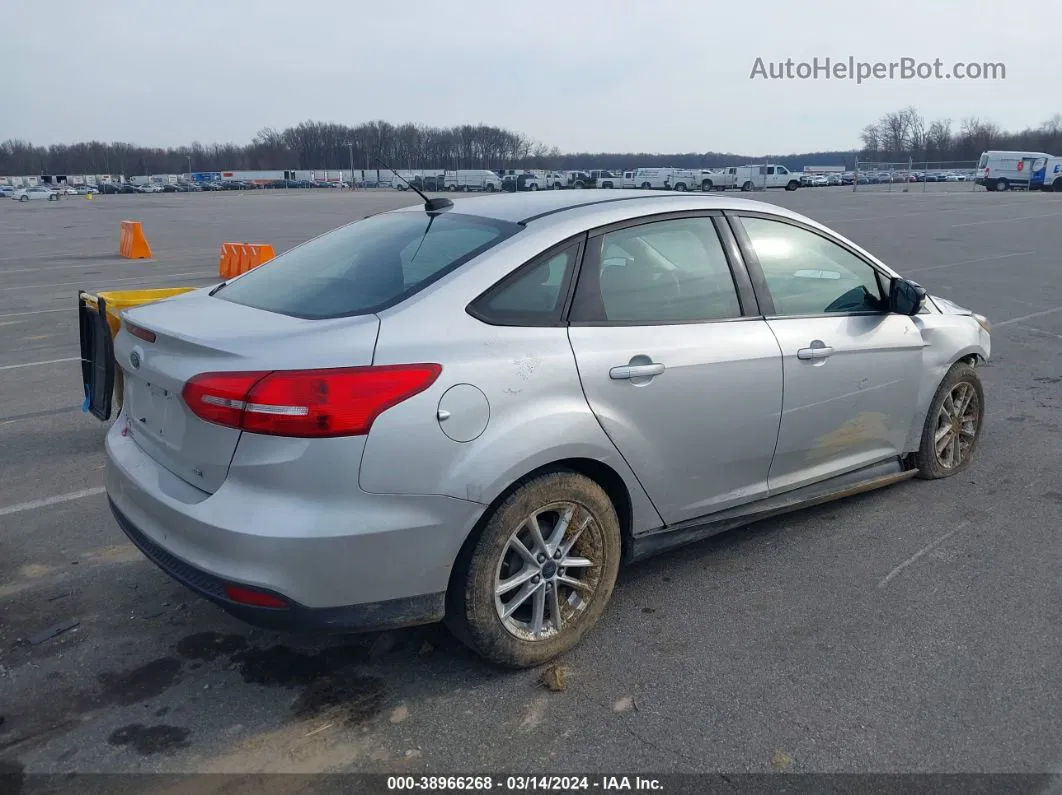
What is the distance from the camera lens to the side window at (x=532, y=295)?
3.09 m

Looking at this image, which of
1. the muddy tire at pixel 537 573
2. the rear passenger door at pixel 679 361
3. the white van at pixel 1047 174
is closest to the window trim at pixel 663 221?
the rear passenger door at pixel 679 361

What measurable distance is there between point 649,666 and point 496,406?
3.85 feet

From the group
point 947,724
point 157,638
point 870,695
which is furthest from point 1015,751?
point 157,638

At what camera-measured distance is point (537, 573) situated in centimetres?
316

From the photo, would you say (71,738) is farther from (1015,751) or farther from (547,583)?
(1015,751)

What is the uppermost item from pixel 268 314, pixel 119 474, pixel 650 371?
pixel 268 314

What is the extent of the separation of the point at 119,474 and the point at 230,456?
0.85 metres

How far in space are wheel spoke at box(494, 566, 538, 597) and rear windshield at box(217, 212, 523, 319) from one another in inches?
41.8

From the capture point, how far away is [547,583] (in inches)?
126

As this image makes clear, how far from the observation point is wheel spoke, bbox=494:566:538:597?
10.1 feet

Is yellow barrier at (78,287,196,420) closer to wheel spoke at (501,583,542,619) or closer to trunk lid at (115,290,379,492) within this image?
trunk lid at (115,290,379,492)

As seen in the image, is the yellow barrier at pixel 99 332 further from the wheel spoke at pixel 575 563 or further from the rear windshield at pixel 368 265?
the wheel spoke at pixel 575 563

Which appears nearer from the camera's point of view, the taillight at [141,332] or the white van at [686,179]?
the taillight at [141,332]

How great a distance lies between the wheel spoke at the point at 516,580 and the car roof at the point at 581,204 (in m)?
1.37
